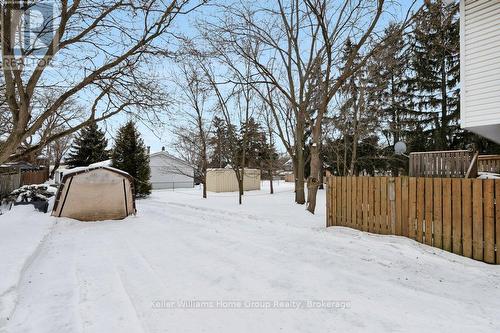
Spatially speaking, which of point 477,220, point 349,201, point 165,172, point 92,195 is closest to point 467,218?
point 477,220

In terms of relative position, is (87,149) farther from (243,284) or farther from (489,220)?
(489,220)

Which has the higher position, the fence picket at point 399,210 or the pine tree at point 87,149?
the pine tree at point 87,149

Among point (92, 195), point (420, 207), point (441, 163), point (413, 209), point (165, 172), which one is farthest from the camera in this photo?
point (165, 172)

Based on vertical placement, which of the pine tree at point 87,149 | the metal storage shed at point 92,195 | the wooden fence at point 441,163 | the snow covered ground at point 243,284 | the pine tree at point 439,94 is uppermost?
the pine tree at point 439,94

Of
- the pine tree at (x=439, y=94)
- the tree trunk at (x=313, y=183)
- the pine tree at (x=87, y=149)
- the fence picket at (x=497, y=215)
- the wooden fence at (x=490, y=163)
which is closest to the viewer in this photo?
the fence picket at (x=497, y=215)

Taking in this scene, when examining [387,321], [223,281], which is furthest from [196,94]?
[387,321]

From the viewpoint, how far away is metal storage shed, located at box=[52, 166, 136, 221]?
33.2ft

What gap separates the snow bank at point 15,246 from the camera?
3.43m

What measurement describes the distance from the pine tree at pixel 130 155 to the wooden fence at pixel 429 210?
17.2 metres

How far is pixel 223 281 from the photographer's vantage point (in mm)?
4121

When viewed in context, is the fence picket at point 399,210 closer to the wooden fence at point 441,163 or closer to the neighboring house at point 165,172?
the wooden fence at point 441,163

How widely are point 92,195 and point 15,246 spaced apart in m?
4.76

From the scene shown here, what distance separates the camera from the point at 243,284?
4.00 metres

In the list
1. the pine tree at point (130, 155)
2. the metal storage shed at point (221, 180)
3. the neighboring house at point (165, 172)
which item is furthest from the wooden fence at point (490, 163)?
the neighboring house at point (165, 172)
